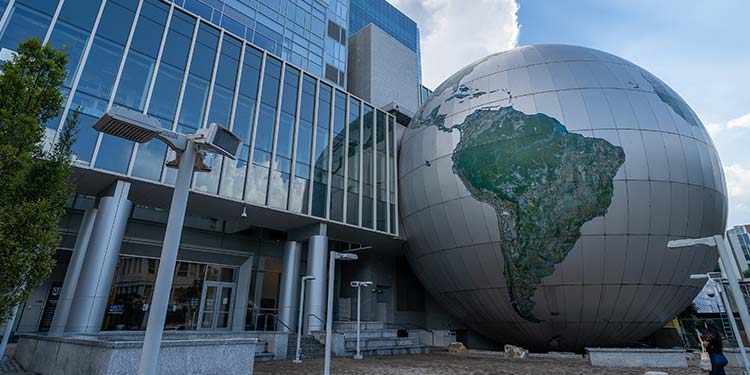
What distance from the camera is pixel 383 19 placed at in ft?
216

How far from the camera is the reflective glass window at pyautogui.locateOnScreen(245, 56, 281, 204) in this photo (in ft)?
63.6

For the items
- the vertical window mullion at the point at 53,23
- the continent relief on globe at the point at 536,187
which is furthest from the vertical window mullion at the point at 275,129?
the continent relief on globe at the point at 536,187

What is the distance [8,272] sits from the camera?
7.32 metres

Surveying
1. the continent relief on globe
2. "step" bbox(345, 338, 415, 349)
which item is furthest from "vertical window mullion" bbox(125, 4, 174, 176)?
the continent relief on globe

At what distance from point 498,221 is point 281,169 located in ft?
38.3

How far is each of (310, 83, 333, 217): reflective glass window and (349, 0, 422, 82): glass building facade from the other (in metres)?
38.2

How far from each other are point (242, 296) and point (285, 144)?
37.5 ft

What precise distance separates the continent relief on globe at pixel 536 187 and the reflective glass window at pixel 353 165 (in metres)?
7.28

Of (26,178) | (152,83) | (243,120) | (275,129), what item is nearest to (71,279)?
(152,83)

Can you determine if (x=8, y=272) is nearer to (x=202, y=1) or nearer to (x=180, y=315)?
(x=180, y=315)

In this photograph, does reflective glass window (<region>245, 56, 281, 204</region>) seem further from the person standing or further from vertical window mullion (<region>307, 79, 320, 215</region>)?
the person standing

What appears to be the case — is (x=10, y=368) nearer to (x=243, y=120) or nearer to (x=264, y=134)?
(x=243, y=120)

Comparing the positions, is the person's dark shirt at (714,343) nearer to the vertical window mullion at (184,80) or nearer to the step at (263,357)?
the step at (263,357)

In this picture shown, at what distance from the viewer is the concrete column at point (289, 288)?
2233cm
